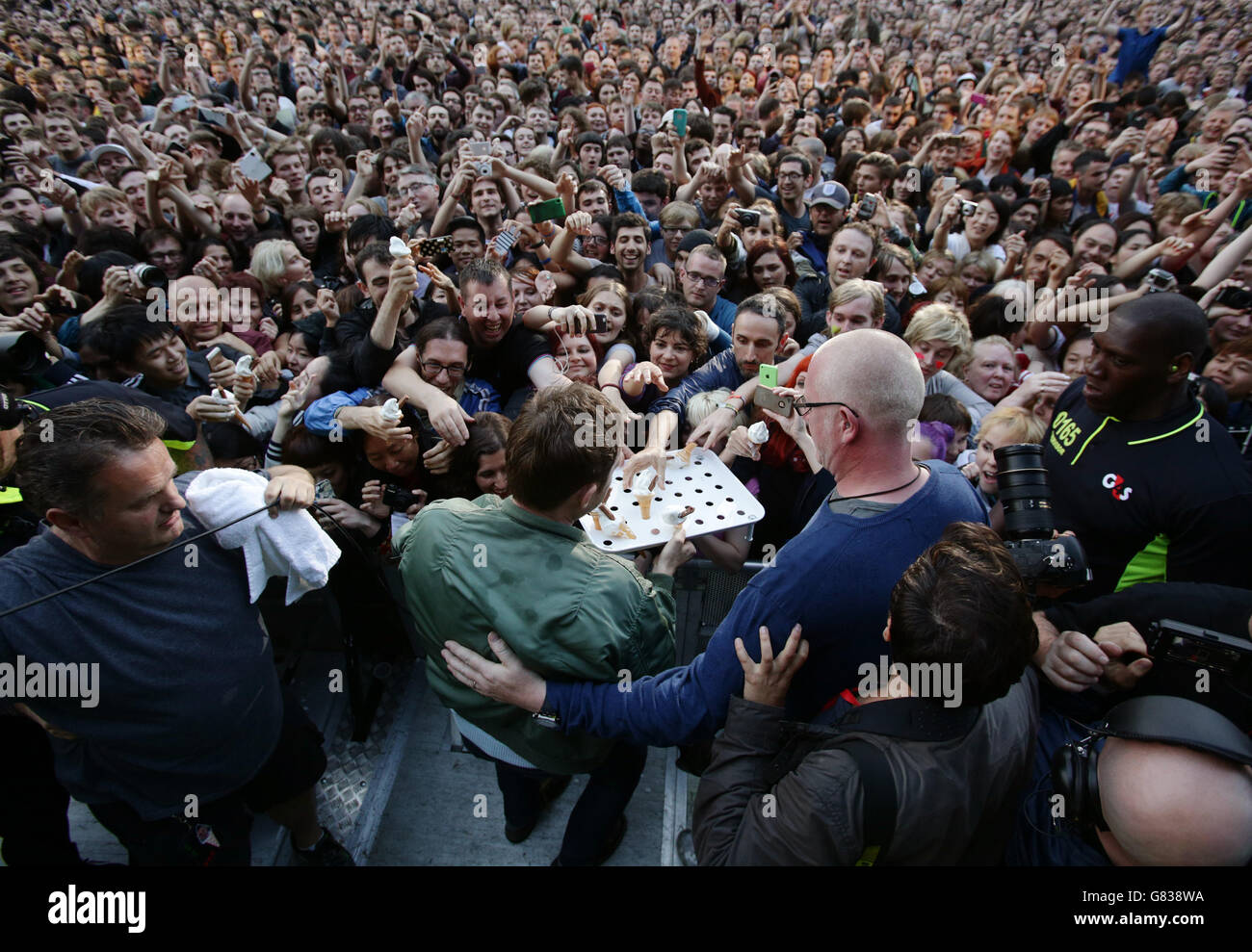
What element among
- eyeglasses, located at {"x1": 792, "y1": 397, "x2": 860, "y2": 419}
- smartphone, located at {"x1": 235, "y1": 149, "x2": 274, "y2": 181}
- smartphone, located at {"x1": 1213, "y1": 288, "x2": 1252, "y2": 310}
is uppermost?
smartphone, located at {"x1": 235, "y1": 149, "x2": 274, "y2": 181}

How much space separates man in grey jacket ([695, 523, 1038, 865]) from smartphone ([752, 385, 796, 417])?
98cm

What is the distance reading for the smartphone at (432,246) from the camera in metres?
4.09

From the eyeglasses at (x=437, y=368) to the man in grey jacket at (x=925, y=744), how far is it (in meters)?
2.43

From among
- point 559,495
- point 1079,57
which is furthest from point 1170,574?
point 1079,57

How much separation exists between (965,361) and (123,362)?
4.73 metres

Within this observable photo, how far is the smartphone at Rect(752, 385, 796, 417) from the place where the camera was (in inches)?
94.8

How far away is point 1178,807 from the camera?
132cm

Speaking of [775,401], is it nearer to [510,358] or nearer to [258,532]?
[510,358]

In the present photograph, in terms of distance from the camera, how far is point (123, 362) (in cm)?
308

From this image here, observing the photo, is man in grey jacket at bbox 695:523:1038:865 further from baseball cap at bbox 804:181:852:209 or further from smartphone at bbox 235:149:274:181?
smartphone at bbox 235:149:274:181

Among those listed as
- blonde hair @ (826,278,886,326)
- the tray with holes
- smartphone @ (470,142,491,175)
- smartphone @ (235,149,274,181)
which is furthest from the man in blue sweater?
smartphone @ (235,149,274,181)

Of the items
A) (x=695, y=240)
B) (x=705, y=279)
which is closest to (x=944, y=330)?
(x=705, y=279)

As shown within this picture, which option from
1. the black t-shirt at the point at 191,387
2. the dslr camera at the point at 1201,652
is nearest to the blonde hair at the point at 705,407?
the dslr camera at the point at 1201,652

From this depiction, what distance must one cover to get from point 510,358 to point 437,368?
0.44 meters
